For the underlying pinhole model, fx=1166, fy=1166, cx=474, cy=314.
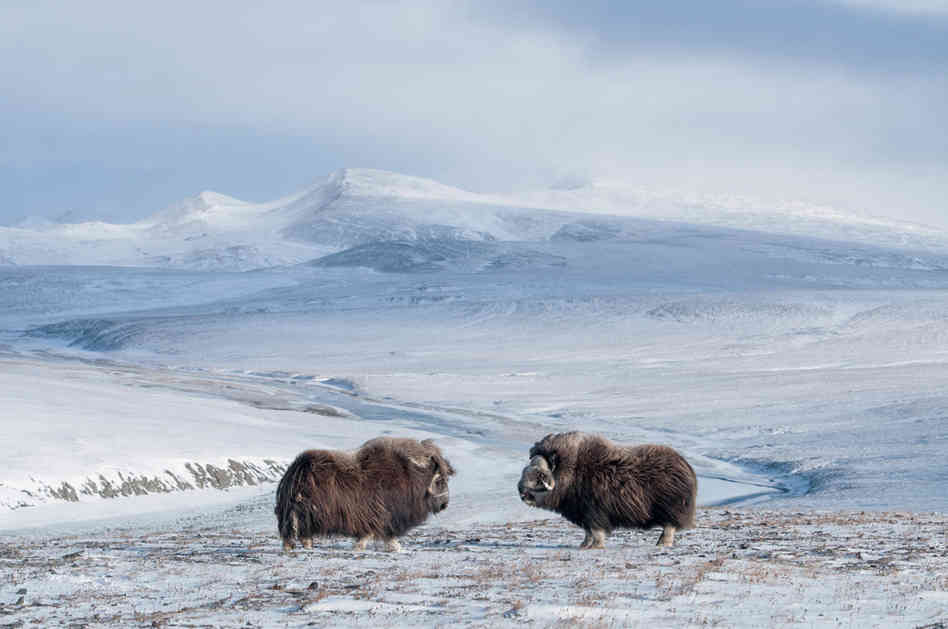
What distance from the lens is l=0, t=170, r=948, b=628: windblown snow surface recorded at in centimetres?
989

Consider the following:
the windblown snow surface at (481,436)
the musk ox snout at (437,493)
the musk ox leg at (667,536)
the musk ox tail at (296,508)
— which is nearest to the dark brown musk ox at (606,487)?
the musk ox leg at (667,536)

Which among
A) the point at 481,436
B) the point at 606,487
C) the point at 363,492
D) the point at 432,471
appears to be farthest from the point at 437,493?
the point at 481,436

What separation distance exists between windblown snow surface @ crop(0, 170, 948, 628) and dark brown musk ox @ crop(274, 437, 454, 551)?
→ 383 mm

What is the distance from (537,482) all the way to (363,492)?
196 cm

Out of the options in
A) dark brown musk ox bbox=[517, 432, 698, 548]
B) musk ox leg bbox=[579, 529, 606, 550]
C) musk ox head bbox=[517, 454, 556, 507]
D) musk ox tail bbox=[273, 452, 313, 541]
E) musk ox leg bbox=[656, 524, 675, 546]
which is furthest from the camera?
musk ox leg bbox=[656, 524, 675, 546]

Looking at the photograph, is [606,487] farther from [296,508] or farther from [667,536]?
[296,508]

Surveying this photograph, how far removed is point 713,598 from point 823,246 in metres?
188

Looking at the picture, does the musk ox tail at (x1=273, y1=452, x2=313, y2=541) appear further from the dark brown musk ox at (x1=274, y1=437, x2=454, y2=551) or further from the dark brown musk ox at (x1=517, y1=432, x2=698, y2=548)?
the dark brown musk ox at (x1=517, y1=432, x2=698, y2=548)

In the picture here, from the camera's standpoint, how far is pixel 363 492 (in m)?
13.1

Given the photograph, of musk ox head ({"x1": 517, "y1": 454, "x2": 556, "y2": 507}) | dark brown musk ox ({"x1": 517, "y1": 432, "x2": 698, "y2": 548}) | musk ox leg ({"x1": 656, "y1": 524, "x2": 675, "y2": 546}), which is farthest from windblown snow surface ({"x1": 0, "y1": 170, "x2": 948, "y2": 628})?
musk ox head ({"x1": 517, "y1": 454, "x2": 556, "y2": 507})

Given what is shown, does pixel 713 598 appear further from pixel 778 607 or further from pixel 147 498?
pixel 147 498

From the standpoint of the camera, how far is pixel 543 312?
10838 centimetres

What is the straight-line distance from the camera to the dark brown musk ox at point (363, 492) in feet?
42.6

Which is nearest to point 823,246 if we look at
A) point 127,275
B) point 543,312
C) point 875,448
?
point 543,312
